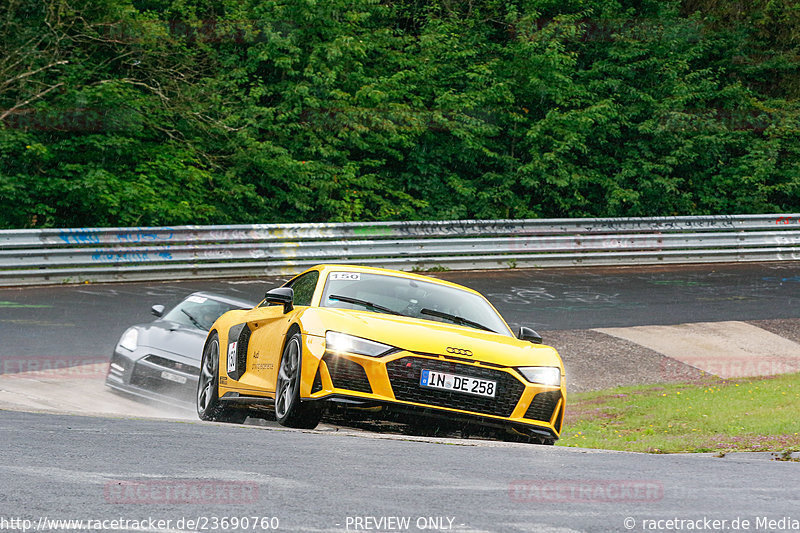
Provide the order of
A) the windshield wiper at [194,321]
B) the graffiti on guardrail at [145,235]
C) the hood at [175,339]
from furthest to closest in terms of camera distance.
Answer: the graffiti on guardrail at [145,235], the windshield wiper at [194,321], the hood at [175,339]

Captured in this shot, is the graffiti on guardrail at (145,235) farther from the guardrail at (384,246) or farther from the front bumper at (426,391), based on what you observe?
the front bumper at (426,391)

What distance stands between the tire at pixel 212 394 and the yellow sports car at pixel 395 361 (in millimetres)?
632

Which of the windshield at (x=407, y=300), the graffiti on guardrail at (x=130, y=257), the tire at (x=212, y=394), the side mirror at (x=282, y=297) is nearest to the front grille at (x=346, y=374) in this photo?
the windshield at (x=407, y=300)

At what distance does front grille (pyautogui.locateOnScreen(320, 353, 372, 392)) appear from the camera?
23.8 ft

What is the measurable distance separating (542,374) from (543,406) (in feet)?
0.78

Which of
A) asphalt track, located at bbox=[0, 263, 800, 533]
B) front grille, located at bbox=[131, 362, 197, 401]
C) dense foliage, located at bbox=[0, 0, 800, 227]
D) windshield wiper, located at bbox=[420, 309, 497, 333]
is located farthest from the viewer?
dense foliage, located at bbox=[0, 0, 800, 227]

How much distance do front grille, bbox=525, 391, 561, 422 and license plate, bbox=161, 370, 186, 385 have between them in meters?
5.06

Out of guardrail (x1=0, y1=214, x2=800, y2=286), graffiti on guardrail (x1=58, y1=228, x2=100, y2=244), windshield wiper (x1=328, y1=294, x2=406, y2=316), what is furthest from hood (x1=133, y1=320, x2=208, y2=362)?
graffiti on guardrail (x1=58, y1=228, x2=100, y2=244)

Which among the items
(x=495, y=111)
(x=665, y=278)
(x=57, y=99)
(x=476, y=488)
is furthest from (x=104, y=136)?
(x=476, y=488)

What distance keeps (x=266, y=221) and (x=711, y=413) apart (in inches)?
616

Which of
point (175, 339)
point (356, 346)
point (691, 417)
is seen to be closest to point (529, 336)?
point (356, 346)

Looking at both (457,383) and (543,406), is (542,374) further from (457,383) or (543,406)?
(457,383)

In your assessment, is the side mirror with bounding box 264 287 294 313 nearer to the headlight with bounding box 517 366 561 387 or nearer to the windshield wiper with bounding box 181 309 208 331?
the headlight with bounding box 517 366 561 387

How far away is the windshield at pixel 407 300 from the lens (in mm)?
8281
